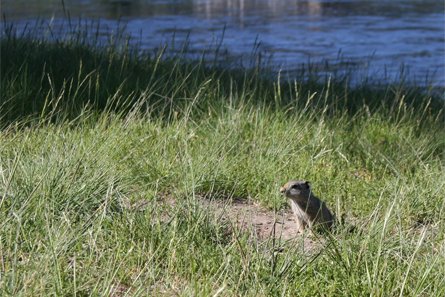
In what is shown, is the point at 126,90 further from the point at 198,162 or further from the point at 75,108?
the point at 198,162

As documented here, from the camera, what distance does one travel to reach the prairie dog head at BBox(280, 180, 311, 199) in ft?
16.8

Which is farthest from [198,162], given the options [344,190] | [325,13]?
[325,13]

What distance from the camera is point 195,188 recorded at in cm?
540

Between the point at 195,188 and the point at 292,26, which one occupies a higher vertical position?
the point at 195,188

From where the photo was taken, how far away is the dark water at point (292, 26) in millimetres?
14375

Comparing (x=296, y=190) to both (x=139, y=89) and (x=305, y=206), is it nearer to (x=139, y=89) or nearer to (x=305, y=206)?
(x=305, y=206)

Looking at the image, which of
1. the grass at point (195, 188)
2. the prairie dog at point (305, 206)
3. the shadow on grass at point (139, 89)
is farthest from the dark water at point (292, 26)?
the prairie dog at point (305, 206)

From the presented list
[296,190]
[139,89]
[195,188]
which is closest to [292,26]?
[139,89]

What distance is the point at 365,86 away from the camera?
9094 millimetres

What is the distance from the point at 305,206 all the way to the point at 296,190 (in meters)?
0.10

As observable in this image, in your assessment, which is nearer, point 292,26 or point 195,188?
point 195,188

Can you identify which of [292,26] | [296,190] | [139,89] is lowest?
[292,26]

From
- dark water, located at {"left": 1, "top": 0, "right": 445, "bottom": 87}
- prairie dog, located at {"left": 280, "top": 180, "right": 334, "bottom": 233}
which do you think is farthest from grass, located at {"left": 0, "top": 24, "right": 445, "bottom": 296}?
dark water, located at {"left": 1, "top": 0, "right": 445, "bottom": 87}

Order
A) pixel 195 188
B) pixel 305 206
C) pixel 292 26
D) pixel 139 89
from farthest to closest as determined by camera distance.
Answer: pixel 292 26, pixel 139 89, pixel 195 188, pixel 305 206
